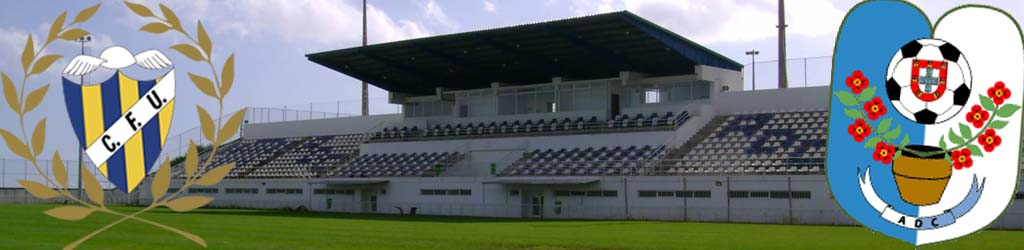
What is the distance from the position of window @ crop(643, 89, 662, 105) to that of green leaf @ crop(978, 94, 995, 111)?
47.9m

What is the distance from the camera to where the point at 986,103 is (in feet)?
43.8

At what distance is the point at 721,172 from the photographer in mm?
48219

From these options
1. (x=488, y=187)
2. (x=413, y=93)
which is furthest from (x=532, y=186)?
(x=413, y=93)

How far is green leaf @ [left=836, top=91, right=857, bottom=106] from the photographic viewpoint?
13.5 m

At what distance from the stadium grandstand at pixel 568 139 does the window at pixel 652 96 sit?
10 centimetres

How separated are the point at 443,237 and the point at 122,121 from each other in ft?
57.1

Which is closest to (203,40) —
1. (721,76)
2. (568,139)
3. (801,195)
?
(801,195)

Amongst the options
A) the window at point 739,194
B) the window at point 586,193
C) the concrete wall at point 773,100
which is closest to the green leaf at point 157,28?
the window at point 739,194

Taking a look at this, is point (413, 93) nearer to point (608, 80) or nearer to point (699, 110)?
point (608, 80)

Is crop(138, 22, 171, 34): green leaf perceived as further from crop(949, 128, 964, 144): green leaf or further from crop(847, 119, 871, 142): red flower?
crop(949, 128, 964, 144): green leaf

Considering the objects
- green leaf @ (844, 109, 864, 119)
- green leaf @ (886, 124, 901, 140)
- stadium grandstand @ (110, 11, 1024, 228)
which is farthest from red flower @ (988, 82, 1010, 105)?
stadium grandstand @ (110, 11, 1024, 228)

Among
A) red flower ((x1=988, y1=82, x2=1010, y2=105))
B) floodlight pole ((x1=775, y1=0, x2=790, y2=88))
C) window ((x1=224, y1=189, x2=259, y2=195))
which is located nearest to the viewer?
red flower ((x1=988, y1=82, x2=1010, y2=105))

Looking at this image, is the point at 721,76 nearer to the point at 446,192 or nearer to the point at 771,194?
the point at 771,194

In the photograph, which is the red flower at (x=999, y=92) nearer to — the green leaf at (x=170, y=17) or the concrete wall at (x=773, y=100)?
the green leaf at (x=170, y=17)
